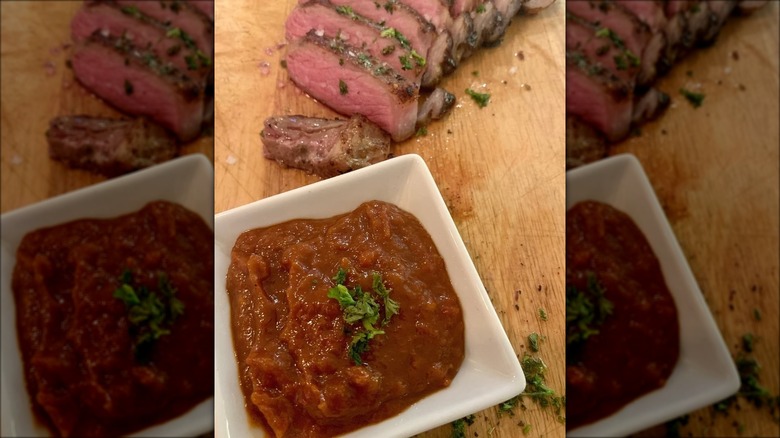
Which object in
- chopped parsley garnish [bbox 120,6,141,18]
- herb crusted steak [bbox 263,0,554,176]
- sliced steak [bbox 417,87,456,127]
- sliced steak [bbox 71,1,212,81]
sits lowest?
sliced steak [bbox 71,1,212,81]

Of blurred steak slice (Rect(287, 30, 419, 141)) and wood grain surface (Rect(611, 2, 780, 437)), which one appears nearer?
blurred steak slice (Rect(287, 30, 419, 141))

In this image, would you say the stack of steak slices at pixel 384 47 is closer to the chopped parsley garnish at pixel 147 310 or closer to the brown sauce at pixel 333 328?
the brown sauce at pixel 333 328

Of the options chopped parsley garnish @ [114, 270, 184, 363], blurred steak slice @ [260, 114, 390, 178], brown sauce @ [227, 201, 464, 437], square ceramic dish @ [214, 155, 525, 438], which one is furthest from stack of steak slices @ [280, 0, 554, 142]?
chopped parsley garnish @ [114, 270, 184, 363]

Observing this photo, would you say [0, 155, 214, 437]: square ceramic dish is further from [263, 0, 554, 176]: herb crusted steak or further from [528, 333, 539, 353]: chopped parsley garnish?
[528, 333, 539, 353]: chopped parsley garnish

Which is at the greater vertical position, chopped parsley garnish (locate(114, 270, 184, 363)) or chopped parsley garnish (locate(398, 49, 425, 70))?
chopped parsley garnish (locate(398, 49, 425, 70))

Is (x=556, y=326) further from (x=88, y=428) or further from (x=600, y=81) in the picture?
(x=88, y=428)

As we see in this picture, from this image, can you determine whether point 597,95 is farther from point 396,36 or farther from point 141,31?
point 141,31
